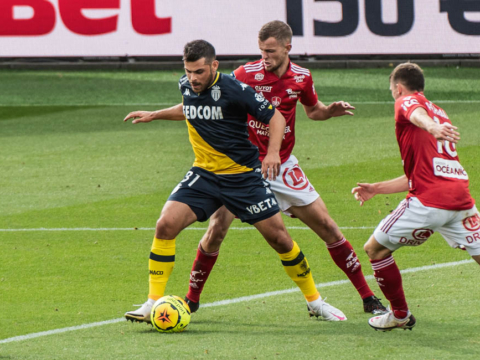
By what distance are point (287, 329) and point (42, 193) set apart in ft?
22.6

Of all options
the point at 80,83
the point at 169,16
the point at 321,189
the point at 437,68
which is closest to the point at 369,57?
the point at 437,68

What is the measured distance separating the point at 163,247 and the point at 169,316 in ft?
1.62

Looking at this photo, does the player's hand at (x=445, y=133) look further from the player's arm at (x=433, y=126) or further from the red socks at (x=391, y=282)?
the red socks at (x=391, y=282)

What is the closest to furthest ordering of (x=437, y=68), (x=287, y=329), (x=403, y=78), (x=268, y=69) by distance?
1. (x=403, y=78)
2. (x=287, y=329)
3. (x=268, y=69)
4. (x=437, y=68)

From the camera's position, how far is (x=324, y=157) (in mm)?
14516

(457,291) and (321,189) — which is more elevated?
(457,291)

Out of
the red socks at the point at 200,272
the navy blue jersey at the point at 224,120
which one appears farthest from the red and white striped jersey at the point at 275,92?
the red socks at the point at 200,272

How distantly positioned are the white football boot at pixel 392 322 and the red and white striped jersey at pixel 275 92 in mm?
1541

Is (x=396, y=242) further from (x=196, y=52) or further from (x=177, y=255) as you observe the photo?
(x=177, y=255)

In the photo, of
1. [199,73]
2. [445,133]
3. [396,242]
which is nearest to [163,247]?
[199,73]

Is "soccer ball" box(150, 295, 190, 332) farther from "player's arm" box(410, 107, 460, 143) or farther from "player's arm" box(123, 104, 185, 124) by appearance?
"player's arm" box(410, 107, 460, 143)

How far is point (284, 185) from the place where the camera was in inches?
269

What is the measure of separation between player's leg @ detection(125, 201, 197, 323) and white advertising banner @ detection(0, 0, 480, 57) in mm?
15839

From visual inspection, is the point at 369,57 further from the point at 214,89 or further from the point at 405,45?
the point at 214,89
